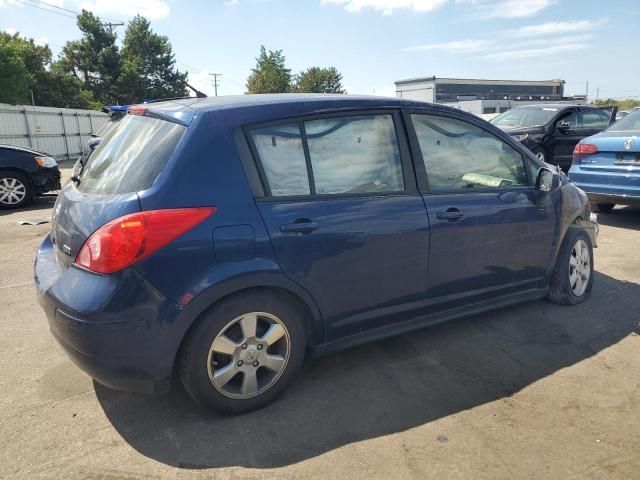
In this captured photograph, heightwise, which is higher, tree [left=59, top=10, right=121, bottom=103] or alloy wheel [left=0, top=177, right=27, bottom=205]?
tree [left=59, top=10, right=121, bottom=103]

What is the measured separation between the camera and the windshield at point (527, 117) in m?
11.2

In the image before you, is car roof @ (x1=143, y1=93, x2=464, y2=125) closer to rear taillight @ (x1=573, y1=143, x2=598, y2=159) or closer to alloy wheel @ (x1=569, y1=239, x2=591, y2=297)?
alloy wheel @ (x1=569, y1=239, x2=591, y2=297)

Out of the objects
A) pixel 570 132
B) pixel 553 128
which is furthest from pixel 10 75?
pixel 570 132

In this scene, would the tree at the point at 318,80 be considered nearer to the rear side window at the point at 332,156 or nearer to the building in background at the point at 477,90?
the building in background at the point at 477,90

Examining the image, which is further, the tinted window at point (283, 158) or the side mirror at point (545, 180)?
the side mirror at point (545, 180)

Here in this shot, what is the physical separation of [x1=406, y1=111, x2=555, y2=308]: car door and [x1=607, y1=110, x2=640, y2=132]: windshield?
15.3ft

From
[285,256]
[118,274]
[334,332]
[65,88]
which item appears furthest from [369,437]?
[65,88]

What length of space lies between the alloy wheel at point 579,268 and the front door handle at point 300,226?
2.62 metres

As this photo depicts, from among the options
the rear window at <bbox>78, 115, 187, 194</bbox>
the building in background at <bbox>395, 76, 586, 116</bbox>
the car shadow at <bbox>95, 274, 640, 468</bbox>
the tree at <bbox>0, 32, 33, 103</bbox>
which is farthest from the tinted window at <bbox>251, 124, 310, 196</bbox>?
the building in background at <bbox>395, 76, 586, 116</bbox>

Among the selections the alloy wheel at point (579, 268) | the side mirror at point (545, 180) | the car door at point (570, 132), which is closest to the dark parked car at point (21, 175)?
the side mirror at point (545, 180)

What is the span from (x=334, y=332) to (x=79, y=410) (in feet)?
4.98

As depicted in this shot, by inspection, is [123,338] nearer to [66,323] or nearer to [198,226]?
[66,323]

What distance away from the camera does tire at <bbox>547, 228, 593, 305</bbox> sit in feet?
13.8

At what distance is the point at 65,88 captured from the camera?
48938 millimetres
